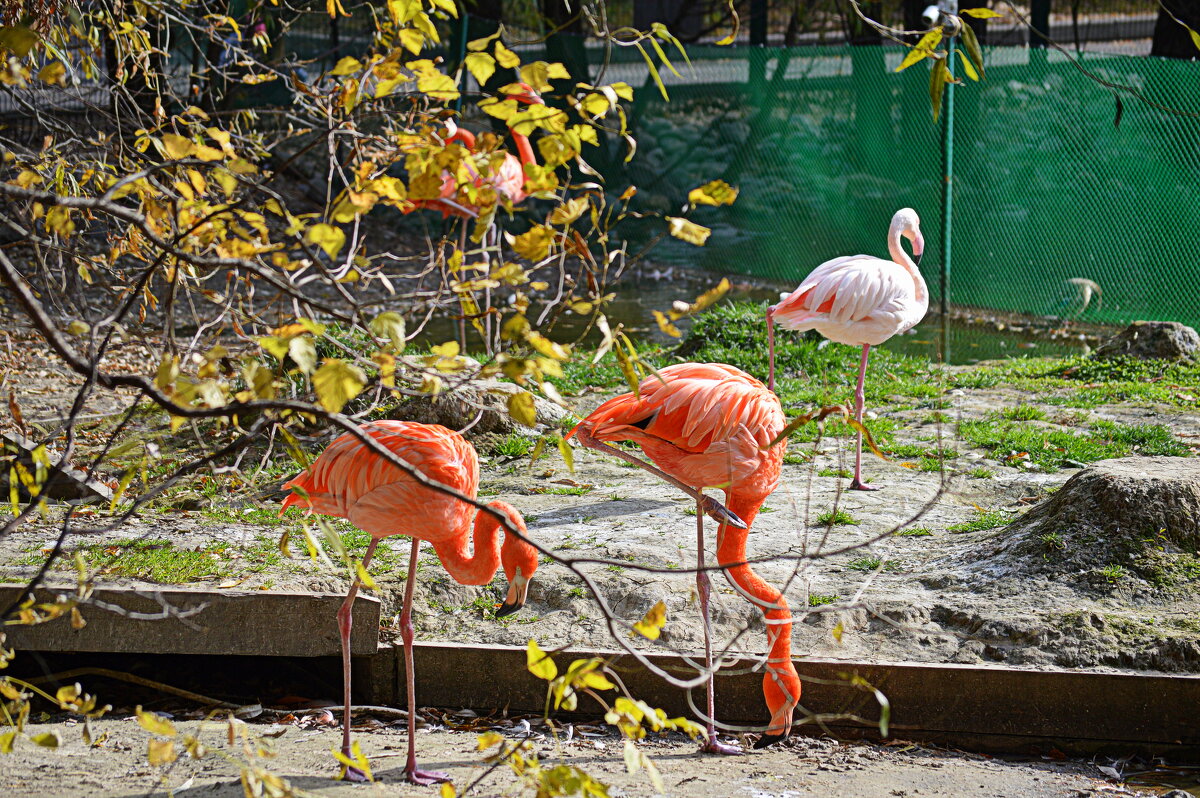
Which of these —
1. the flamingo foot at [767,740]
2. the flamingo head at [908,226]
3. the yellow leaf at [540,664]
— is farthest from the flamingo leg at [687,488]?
the flamingo head at [908,226]

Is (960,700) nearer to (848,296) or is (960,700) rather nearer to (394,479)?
(394,479)

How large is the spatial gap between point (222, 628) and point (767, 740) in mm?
1899

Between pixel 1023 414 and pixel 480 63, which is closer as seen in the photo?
pixel 480 63

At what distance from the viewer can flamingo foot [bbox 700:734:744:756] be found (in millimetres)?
3609

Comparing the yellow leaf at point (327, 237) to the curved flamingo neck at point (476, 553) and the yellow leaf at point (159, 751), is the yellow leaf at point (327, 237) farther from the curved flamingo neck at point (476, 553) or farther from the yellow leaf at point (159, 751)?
the curved flamingo neck at point (476, 553)

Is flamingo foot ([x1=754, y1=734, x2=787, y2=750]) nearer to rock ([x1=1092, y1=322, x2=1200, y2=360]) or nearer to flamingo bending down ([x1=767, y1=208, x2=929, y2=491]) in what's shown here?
flamingo bending down ([x1=767, y1=208, x2=929, y2=491])

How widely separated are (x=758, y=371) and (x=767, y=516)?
2503 millimetres

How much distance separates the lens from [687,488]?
12.8ft

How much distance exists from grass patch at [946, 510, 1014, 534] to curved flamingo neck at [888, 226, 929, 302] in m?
1.48

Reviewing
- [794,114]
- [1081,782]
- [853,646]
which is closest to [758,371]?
[853,646]

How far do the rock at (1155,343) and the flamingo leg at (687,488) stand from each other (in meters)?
5.09

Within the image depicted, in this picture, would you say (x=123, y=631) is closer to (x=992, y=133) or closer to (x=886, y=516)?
(x=886, y=516)

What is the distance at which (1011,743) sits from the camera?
3703 mm

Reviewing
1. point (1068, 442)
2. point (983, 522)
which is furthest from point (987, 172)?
point (983, 522)
